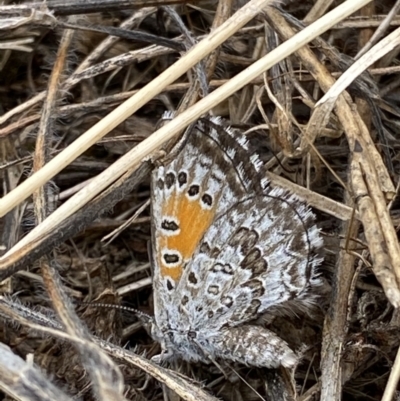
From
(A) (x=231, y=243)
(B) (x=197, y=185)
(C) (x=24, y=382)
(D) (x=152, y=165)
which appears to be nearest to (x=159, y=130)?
(D) (x=152, y=165)

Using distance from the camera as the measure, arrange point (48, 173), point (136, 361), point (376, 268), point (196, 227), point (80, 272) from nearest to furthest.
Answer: point (48, 173) → point (376, 268) → point (136, 361) → point (196, 227) → point (80, 272)

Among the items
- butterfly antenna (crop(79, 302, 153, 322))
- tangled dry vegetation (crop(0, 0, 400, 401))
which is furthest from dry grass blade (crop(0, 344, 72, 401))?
butterfly antenna (crop(79, 302, 153, 322))

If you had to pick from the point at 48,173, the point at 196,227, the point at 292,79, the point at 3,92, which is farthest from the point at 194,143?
Answer: the point at 3,92

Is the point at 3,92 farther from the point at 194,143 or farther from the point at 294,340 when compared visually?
the point at 294,340

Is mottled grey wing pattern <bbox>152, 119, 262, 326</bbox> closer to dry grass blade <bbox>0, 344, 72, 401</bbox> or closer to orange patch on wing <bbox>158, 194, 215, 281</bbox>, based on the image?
orange patch on wing <bbox>158, 194, 215, 281</bbox>

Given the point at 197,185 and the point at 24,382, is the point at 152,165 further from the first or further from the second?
the point at 24,382

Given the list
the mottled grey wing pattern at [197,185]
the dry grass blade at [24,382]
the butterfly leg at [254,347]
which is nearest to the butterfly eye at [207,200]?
the mottled grey wing pattern at [197,185]
